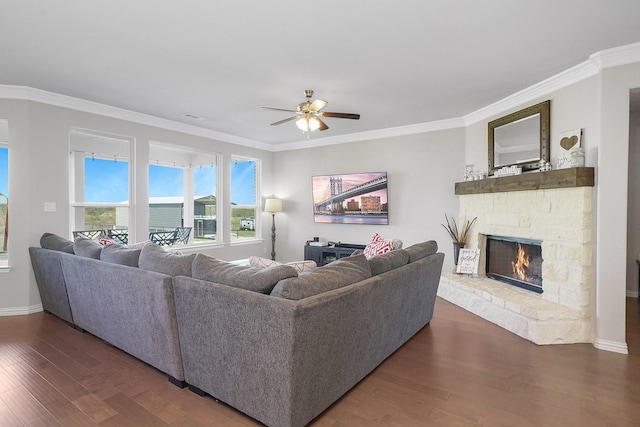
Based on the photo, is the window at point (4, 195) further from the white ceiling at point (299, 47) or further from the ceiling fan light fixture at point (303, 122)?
the ceiling fan light fixture at point (303, 122)

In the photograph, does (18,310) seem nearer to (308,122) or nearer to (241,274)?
(241,274)

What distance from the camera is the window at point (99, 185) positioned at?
4.73 meters

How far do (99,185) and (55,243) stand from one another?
141 cm

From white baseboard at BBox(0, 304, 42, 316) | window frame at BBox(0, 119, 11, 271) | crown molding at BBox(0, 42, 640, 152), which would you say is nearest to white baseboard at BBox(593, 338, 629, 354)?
crown molding at BBox(0, 42, 640, 152)

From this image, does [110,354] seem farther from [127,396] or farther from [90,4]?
[90,4]

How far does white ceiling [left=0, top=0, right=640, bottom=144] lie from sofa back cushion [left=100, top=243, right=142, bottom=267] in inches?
67.7

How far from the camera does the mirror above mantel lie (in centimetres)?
368

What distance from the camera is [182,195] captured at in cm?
602

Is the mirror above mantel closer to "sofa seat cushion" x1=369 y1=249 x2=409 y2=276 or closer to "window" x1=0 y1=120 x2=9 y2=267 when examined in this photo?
"sofa seat cushion" x1=369 y1=249 x2=409 y2=276

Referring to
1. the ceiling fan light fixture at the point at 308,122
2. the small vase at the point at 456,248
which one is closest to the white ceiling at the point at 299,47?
the ceiling fan light fixture at the point at 308,122

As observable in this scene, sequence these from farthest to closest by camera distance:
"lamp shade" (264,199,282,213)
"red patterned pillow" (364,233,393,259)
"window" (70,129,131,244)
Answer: "lamp shade" (264,199,282,213)
"window" (70,129,131,244)
"red patterned pillow" (364,233,393,259)

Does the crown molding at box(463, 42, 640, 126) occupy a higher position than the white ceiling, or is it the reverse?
the white ceiling

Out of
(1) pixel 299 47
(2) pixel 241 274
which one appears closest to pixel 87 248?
(2) pixel 241 274

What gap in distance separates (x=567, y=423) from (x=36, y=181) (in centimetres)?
546
